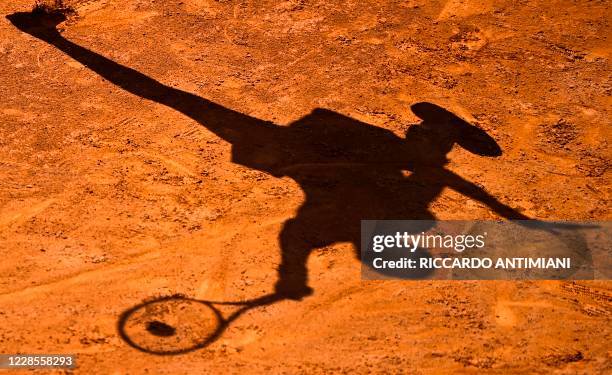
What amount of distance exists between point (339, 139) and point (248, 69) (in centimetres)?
212

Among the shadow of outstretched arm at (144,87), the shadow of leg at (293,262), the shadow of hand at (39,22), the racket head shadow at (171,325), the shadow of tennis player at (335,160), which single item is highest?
the shadow of hand at (39,22)

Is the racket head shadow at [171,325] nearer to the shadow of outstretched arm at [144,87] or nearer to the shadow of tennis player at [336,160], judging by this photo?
the shadow of tennis player at [336,160]

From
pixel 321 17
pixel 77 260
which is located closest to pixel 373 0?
pixel 321 17

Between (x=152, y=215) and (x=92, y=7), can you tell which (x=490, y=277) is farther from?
(x=92, y=7)

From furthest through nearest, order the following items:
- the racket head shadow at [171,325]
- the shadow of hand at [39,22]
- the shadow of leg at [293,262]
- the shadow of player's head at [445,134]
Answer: the shadow of hand at [39,22] < the shadow of player's head at [445,134] < the shadow of leg at [293,262] < the racket head shadow at [171,325]

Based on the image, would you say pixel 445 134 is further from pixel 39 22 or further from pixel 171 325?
pixel 39 22

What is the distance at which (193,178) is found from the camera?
9.07m

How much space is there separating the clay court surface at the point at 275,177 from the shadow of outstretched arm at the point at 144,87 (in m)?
0.14

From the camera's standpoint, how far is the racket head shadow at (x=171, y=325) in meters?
7.06

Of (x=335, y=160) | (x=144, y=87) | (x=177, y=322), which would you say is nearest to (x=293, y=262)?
(x=177, y=322)

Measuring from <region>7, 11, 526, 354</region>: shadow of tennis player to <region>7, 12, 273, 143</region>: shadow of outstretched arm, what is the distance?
0.01 meters

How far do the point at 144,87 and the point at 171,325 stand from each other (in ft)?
14.7

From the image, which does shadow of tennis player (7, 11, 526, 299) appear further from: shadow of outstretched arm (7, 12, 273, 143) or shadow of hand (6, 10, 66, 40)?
shadow of hand (6, 10, 66, 40)

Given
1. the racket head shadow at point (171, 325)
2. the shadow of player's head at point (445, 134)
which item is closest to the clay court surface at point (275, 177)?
the racket head shadow at point (171, 325)
